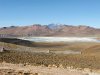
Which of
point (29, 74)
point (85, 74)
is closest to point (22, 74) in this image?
point (29, 74)

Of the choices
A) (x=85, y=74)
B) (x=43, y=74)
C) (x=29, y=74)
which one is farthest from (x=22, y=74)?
(x=85, y=74)

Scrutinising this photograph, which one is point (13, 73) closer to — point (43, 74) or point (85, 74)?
point (43, 74)

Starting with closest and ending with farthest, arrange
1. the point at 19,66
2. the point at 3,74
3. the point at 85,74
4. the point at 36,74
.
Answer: the point at 3,74 < the point at 36,74 < the point at 85,74 < the point at 19,66

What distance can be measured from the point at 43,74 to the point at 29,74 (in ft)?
5.90

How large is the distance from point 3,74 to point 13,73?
3.64 ft

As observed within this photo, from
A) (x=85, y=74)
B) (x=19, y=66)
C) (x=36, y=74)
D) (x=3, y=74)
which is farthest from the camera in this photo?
(x=19, y=66)

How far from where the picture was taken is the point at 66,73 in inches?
963

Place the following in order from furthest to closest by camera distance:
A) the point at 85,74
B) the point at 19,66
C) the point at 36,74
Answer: the point at 19,66 < the point at 85,74 < the point at 36,74

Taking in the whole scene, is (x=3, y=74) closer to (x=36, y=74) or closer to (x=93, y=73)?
(x=36, y=74)

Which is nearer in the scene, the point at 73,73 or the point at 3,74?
the point at 3,74

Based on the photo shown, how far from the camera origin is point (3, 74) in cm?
2067

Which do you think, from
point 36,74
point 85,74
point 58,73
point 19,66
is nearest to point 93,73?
point 85,74

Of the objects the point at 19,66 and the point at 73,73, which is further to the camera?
the point at 19,66

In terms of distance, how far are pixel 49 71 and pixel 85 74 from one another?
10.3 ft
